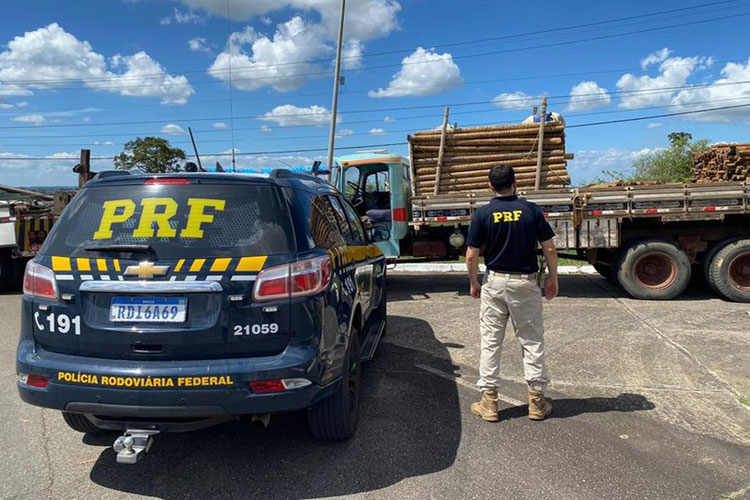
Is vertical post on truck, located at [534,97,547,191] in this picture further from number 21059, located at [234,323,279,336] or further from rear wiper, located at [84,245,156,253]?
rear wiper, located at [84,245,156,253]

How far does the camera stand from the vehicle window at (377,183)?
9.48 metres

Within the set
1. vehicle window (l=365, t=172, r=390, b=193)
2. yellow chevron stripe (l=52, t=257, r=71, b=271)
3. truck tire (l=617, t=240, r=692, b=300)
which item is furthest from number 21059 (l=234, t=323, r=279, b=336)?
truck tire (l=617, t=240, r=692, b=300)

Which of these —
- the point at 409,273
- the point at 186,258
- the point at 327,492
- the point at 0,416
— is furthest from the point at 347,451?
the point at 409,273

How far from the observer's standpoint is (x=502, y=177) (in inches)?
149

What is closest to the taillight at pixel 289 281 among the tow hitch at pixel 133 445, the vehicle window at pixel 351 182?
the tow hitch at pixel 133 445

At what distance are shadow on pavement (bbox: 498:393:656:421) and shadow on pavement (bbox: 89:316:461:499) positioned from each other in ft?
1.50

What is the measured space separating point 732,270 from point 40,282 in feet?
30.2

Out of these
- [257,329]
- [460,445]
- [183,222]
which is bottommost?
[460,445]

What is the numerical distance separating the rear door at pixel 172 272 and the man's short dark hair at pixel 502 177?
65.4 inches

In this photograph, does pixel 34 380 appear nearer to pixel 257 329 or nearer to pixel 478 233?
pixel 257 329

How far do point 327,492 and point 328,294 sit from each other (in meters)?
1.11

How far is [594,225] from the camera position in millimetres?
8250

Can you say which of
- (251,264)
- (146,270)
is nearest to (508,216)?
(251,264)

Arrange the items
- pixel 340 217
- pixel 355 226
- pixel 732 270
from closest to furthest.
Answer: pixel 340 217 < pixel 355 226 < pixel 732 270
